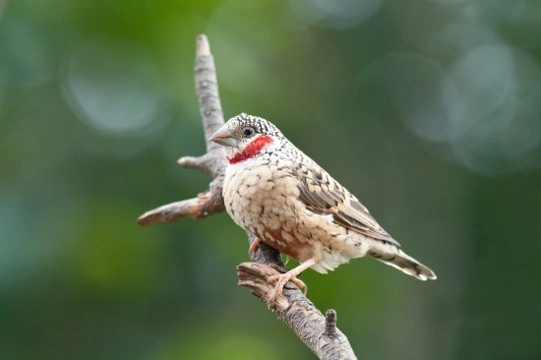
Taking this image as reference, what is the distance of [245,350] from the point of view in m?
6.10

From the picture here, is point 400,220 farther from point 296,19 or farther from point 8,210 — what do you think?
point 8,210

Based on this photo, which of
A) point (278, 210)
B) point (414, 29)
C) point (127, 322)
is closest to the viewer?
point (278, 210)

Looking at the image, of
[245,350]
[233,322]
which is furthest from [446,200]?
[245,350]

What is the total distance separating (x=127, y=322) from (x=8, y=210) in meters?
1.43

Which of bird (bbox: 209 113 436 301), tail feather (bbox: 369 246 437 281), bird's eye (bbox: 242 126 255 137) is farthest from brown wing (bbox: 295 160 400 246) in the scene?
bird's eye (bbox: 242 126 255 137)

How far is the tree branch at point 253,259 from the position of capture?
2.58 meters

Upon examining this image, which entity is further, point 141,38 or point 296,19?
point 296,19

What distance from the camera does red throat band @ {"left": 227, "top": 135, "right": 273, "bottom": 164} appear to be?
380 cm

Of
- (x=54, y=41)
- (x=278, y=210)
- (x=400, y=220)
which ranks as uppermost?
(x=400, y=220)

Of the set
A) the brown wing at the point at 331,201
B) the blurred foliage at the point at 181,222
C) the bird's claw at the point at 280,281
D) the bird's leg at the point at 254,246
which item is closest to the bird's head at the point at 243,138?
the brown wing at the point at 331,201

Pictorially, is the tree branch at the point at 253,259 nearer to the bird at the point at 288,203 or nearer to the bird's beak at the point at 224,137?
the bird at the point at 288,203

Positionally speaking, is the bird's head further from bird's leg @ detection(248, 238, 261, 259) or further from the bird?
bird's leg @ detection(248, 238, 261, 259)

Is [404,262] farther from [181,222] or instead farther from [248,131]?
[181,222]

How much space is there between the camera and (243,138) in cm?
383
